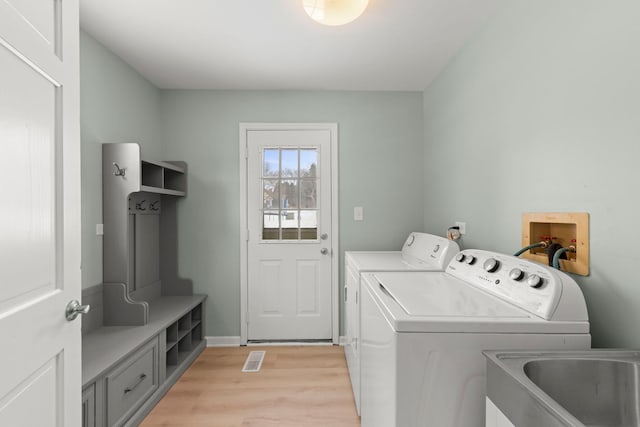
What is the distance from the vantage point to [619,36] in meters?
1.13

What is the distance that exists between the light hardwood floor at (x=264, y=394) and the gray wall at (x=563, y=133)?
4.48 ft

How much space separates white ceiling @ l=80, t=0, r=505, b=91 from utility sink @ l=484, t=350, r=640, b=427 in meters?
1.75

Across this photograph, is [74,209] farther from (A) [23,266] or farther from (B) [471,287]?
(B) [471,287]

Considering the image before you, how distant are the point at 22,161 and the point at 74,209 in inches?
10.8

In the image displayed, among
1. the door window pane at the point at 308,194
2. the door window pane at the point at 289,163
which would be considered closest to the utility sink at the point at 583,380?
the door window pane at the point at 308,194

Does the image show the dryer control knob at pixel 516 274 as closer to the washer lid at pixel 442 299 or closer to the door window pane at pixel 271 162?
the washer lid at pixel 442 299

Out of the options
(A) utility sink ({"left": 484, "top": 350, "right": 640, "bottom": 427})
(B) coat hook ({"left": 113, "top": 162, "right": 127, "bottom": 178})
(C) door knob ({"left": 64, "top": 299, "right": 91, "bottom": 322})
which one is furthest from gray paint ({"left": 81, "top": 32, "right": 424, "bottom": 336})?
(A) utility sink ({"left": 484, "top": 350, "right": 640, "bottom": 427})

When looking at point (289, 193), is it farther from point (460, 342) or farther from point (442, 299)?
point (460, 342)

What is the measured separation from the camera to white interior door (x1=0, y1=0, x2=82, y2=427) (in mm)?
830

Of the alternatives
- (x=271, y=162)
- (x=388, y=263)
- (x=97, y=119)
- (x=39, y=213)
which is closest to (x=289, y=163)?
(x=271, y=162)

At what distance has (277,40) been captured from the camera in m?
2.21

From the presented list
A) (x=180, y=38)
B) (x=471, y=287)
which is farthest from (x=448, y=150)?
(x=180, y=38)

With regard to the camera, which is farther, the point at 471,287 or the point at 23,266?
the point at 471,287

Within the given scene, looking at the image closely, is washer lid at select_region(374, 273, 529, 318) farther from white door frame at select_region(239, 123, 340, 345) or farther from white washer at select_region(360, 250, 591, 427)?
white door frame at select_region(239, 123, 340, 345)
